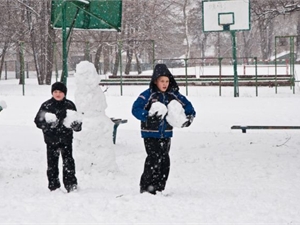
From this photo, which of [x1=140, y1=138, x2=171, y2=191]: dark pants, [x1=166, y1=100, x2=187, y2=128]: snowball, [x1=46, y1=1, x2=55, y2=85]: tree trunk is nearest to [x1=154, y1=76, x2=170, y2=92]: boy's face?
[x1=166, y1=100, x2=187, y2=128]: snowball

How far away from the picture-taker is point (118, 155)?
10.2m

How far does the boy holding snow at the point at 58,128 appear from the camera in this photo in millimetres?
6582

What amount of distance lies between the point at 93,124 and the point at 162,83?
2.11m

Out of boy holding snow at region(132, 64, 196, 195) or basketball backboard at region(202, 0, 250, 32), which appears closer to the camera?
boy holding snow at region(132, 64, 196, 195)

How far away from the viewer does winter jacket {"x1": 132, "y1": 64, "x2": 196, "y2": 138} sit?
6.23 meters

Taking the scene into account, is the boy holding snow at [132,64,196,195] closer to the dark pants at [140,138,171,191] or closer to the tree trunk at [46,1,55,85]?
the dark pants at [140,138,171,191]

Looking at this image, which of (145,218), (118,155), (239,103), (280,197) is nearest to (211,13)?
(239,103)

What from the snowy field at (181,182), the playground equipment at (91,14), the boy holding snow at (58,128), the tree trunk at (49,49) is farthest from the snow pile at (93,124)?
the tree trunk at (49,49)

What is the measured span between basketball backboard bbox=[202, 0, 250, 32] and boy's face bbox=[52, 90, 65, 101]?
17.5m

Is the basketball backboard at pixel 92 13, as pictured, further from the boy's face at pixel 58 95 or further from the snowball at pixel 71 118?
the snowball at pixel 71 118

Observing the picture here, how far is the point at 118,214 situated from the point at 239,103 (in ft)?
49.0

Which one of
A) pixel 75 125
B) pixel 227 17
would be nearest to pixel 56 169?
pixel 75 125

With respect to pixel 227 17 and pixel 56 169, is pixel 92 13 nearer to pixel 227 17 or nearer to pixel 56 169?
pixel 56 169

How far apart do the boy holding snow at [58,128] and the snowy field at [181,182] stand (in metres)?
0.25
